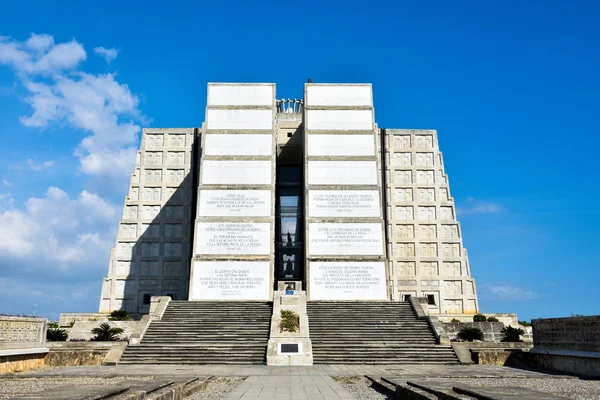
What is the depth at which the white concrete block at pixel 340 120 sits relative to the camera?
41.7 metres

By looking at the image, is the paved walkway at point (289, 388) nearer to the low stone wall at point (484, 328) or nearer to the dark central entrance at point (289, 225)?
the low stone wall at point (484, 328)

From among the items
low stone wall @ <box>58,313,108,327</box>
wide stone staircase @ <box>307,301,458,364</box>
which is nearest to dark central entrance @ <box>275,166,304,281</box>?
wide stone staircase @ <box>307,301,458,364</box>

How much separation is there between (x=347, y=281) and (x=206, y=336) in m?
12.3

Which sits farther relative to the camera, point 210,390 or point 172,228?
point 172,228

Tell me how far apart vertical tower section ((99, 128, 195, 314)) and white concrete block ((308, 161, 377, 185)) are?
42.6ft

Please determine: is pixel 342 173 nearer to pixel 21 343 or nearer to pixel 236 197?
pixel 236 197

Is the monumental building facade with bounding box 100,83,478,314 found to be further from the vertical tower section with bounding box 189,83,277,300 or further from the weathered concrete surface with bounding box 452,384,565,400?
the weathered concrete surface with bounding box 452,384,565,400

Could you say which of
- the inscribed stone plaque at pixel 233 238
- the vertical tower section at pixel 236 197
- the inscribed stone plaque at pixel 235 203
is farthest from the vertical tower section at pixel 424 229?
the inscribed stone plaque at pixel 233 238

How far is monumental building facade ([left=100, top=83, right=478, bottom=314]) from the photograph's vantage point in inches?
1439

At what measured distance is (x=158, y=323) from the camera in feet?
92.7

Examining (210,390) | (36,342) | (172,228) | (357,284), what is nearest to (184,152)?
(172,228)

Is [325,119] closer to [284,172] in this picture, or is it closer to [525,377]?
[284,172]

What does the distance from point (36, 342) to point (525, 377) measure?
17525mm

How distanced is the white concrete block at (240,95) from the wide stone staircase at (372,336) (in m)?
16.9
